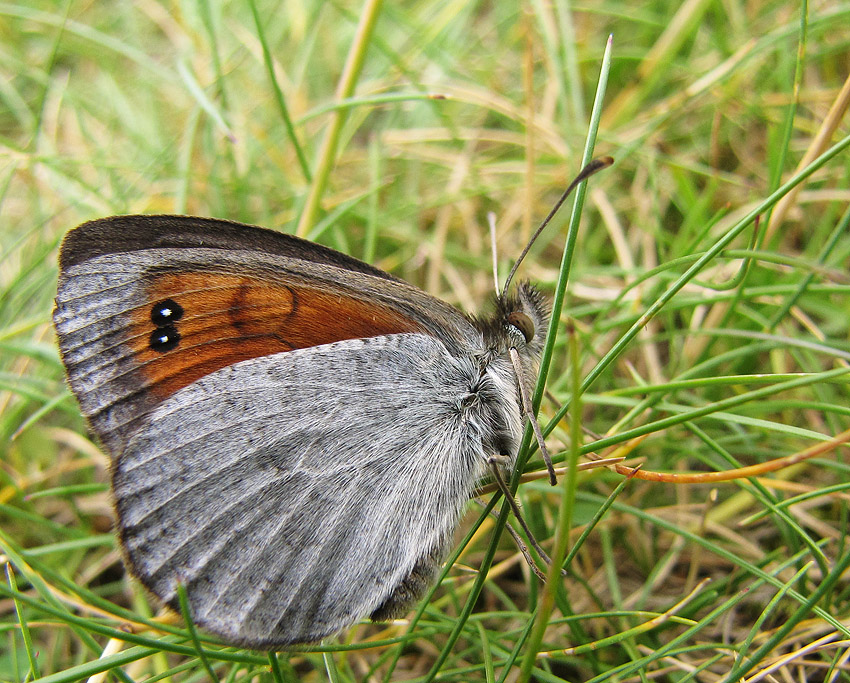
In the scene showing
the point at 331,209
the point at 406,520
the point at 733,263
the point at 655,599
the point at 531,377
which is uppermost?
the point at 331,209

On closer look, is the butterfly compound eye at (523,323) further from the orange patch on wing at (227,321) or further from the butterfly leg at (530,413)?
the orange patch on wing at (227,321)

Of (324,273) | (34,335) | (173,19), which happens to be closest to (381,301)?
(324,273)

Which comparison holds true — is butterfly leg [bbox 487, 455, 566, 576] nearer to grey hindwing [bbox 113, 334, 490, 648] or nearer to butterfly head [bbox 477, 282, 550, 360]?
grey hindwing [bbox 113, 334, 490, 648]

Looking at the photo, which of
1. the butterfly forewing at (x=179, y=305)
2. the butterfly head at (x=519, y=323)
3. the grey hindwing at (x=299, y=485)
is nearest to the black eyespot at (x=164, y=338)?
the butterfly forewing at (x=179, y=305)

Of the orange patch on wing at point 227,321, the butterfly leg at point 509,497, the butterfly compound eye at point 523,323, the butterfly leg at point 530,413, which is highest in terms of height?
the orange patch on wing at point 227,321

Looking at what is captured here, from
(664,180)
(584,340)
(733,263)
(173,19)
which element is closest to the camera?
(584,340)

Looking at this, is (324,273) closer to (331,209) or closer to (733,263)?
(331,209)

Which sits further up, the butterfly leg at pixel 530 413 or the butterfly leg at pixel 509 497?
the butterfly leg at pixel 530 413

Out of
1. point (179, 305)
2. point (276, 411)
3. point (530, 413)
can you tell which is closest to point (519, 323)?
point (530, 413)
